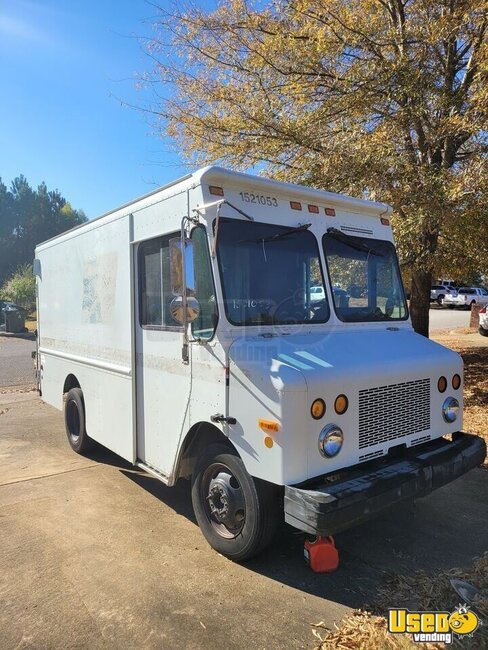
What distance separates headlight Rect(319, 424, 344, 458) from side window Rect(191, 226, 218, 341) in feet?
3.28

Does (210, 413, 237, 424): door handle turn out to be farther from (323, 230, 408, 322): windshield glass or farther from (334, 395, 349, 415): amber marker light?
(323, 230, 408, 322): windshield glass

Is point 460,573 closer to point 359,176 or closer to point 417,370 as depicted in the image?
point 417,370

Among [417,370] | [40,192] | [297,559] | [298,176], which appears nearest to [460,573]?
[297,559]

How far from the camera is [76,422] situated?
5.91m

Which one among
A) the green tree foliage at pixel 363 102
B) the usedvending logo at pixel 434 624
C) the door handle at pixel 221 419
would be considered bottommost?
the usedvending logo at pixel 434 624

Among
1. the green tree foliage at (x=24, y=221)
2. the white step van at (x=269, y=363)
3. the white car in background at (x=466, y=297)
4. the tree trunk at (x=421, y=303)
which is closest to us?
the white step van at (x=269, y=363)

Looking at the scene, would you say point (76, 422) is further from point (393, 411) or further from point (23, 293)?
point (23, 293)

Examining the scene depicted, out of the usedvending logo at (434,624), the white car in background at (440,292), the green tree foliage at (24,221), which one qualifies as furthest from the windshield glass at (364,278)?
the green tree foliage at (24,221)

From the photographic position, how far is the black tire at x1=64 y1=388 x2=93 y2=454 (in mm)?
5637

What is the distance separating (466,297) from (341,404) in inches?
1511

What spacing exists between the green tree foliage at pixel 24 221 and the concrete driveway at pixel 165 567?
6933cm

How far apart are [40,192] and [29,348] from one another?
63546 millimetres

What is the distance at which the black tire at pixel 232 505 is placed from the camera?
319cm

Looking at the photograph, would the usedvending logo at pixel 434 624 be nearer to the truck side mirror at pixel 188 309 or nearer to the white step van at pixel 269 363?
the white step van at pixel 269 363
